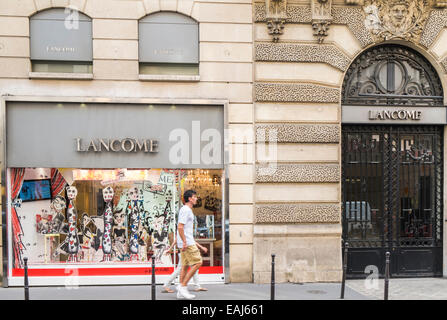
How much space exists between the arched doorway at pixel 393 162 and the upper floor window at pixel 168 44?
399cm

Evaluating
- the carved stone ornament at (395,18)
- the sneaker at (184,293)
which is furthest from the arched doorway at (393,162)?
the sneaker at (184,293)

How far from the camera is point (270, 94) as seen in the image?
1038 centimetres

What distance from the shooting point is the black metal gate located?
35.8 feet

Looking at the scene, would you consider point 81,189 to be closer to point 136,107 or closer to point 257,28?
point 136,107

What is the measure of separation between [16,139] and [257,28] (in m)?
6.22

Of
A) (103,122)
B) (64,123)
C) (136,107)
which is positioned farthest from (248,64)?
(64,123)

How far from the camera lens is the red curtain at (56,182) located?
10.2m

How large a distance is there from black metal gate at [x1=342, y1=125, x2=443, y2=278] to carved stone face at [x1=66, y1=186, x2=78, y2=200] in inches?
260

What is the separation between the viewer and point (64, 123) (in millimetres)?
10031

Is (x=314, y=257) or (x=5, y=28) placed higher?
(x=5, y=28)

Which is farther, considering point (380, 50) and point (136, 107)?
point (380, 50)

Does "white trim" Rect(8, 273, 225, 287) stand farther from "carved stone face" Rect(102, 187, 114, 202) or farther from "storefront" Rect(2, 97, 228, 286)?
"carved stone face" Rect(102, 187, 114, 202)

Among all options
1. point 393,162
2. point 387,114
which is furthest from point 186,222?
point 387,114

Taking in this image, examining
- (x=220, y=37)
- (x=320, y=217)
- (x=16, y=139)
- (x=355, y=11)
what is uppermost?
(x=355, y=11)
